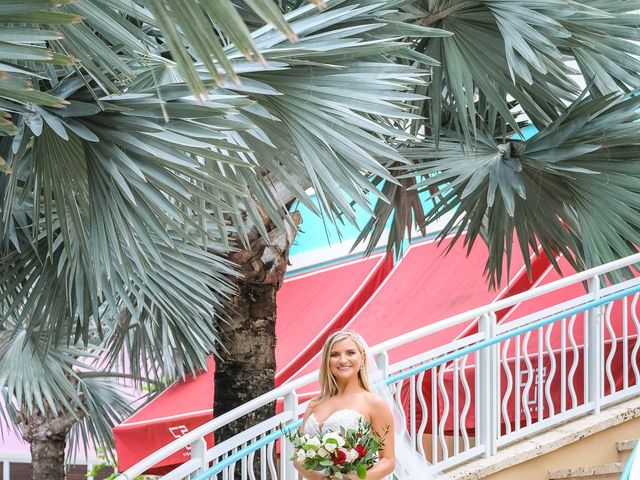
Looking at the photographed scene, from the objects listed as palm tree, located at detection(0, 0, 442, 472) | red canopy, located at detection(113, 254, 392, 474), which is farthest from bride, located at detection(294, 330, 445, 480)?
red canopy, located at detection(113, 254, 392, 474)

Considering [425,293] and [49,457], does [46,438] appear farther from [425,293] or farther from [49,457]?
[425,293]

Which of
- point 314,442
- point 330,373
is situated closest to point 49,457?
point 330,373

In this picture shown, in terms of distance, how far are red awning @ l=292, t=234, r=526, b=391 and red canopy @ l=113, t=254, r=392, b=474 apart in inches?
12.5

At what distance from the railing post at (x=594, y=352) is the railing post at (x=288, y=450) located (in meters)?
2.15

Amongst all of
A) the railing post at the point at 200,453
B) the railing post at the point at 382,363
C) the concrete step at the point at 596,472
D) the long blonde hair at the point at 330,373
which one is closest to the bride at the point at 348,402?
the long blonde hair at the point at 330,373

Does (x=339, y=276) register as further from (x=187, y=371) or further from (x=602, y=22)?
(x=602, y=22)

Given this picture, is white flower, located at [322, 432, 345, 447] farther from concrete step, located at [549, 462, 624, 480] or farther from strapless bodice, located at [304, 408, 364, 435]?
concrete step, located at [549, 462, 624, 480]

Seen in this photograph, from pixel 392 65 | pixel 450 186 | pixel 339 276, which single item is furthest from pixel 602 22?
pixel 339 276

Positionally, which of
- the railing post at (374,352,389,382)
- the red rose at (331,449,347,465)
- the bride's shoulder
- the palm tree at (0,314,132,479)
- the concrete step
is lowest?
the red rose at (331,449,347,465)

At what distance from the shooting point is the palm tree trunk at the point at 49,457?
12.7 meters

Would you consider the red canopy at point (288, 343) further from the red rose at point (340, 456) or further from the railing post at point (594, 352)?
the red rose at point (340, 456)

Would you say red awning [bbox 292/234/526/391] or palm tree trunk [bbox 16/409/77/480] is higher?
red awning [bbox 292/234/526/391]

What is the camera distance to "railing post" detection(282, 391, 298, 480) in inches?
249

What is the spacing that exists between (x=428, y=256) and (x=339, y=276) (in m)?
1.13
